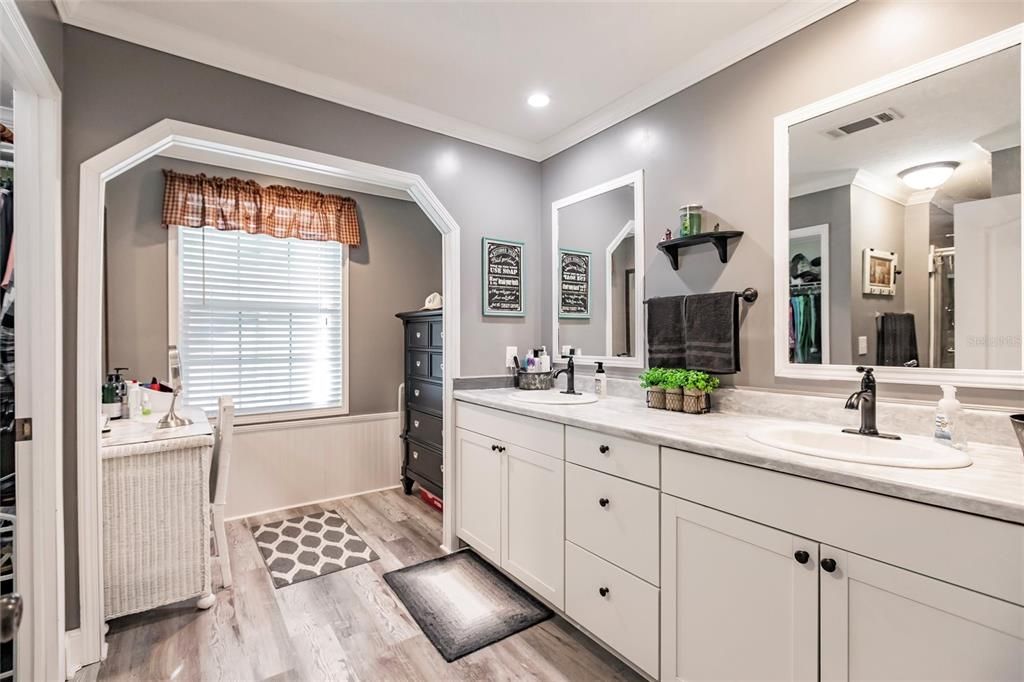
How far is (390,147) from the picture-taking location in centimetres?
262

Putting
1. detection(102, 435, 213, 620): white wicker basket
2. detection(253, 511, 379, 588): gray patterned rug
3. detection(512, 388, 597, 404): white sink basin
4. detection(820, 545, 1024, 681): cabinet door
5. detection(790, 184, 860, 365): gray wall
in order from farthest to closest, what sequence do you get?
detection(253, 511, 379, 588): gray patterned rug → detection(512, 388, 597, 404): white sink basin → detection(102, 435, 213, 620): white wicker basket → detection(790, 184, 860, 365): gray wall → detection(820, 545, 1024, 681): cabinet door

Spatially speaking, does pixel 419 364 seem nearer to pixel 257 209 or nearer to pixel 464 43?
pixel 257 209

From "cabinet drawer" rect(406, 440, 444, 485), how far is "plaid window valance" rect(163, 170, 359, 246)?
168 centimetres

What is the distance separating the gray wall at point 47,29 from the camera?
1439mm

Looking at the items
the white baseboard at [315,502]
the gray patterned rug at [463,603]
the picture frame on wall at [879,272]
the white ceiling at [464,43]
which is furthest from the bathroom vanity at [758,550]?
the white baseboard at [315,502]

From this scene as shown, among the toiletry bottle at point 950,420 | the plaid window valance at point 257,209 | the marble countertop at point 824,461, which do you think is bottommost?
the marble countertop at point 824,461

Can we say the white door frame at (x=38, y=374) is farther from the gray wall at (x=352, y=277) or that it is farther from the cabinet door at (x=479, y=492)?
the cabinet door at (x=479, y=492)

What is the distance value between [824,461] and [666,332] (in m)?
1.12

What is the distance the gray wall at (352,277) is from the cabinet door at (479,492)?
145 cm

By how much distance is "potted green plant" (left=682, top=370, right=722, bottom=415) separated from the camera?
203 centimetres

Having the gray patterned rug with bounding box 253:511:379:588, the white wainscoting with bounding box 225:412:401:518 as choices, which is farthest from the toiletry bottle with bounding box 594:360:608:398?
the white wainscoting with bounding box 225:412:401:518

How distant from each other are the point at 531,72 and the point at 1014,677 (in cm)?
253

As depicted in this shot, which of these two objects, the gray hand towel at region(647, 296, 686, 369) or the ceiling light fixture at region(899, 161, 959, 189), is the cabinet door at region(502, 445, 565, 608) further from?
the ceiling light fixture at region(899, 161, 959, 189)

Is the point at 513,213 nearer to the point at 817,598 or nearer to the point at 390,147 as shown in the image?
the point at 390,147
